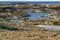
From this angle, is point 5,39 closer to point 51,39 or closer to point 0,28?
point 51,39

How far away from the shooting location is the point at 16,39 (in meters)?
19.9

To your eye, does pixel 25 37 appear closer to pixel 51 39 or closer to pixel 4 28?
pixel 51 39

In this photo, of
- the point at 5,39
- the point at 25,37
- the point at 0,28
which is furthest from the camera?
the point at 0,28

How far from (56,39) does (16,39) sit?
321cm

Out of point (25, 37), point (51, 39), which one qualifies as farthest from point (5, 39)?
point (51, 39)

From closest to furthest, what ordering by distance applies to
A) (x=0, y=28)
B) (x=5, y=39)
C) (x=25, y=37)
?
(x=5, y=39), (x=25, y=37), (x=0, y=28)

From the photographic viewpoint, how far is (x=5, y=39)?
1970cm

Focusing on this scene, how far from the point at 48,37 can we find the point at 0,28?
692 cm

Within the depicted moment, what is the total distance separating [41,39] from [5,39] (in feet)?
9.44

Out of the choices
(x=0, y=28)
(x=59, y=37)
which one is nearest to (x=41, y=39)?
(x=59, y=37)

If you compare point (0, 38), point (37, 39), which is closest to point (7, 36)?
point (0, 38)

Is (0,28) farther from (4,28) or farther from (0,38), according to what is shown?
(0,38)

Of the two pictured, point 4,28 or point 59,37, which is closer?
point 59,37

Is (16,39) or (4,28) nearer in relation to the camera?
(16,39)
